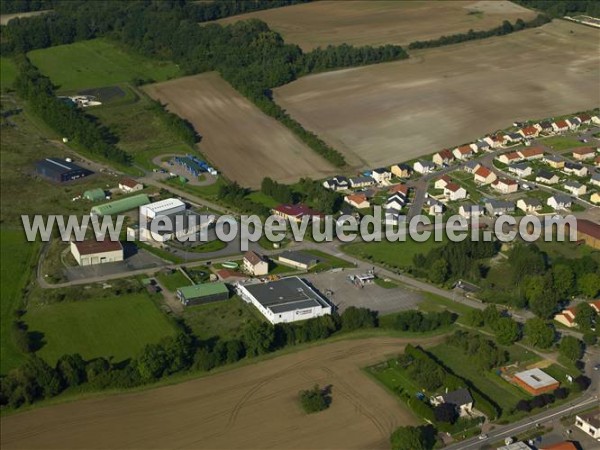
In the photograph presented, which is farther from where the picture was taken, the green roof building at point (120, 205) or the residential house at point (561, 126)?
the residential house at point (561, 126)

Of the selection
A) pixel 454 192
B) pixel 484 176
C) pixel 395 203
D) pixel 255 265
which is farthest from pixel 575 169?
pixel 255 265

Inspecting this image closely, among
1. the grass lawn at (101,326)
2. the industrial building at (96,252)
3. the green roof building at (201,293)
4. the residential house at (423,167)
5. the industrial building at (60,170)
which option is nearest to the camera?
the grass lawn at (101,326)

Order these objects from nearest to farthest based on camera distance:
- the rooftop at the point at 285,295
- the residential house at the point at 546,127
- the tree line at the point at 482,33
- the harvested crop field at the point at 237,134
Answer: the rooftop at the point at 285,295
the harvested crop field at the point at 237,134
the residential house at the point at 546,127
the tree line at the point at 482,33

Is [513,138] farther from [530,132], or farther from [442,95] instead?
[442,95]

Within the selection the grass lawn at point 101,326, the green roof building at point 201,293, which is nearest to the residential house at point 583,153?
the green roof building at point 201,293

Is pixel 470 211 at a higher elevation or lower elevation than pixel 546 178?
lower

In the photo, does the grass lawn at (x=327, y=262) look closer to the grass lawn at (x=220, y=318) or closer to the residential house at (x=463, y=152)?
the grass lawn at (x=220, y=318)
